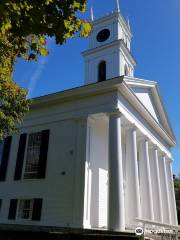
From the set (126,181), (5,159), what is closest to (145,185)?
(126,181)

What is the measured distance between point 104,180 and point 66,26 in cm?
1305

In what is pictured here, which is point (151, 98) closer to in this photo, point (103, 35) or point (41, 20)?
point (103, 35)

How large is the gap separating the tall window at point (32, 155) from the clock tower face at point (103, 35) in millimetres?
15201

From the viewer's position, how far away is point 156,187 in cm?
2133

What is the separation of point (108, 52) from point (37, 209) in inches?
688

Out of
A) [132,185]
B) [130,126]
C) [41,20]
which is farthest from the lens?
[130,126]

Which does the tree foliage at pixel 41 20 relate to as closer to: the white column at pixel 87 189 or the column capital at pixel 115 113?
the column capital at pixel 115 113

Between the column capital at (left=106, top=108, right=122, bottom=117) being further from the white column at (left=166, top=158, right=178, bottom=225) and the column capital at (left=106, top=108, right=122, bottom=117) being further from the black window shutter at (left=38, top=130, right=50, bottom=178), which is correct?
the white column at (left=166, top=158, right=178, bottom=225)

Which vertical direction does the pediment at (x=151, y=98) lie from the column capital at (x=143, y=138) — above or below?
above

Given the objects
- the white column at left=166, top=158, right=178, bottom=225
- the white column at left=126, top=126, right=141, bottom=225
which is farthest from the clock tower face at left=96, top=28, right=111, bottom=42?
the white column at left=126, top=126, right=141, bottom=225

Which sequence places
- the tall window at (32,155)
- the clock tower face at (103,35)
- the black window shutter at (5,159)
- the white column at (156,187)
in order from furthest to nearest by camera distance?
the clock tower face at (103,35) → the white column at (156,187) → the black window shutter at (5,159) → the tall window at (32,155)

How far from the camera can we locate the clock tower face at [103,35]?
2984cm

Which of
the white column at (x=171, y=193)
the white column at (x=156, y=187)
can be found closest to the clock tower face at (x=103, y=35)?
the white column at (x=156, y=187)

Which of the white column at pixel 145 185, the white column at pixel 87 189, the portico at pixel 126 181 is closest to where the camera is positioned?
the portico at pixel 126 181
